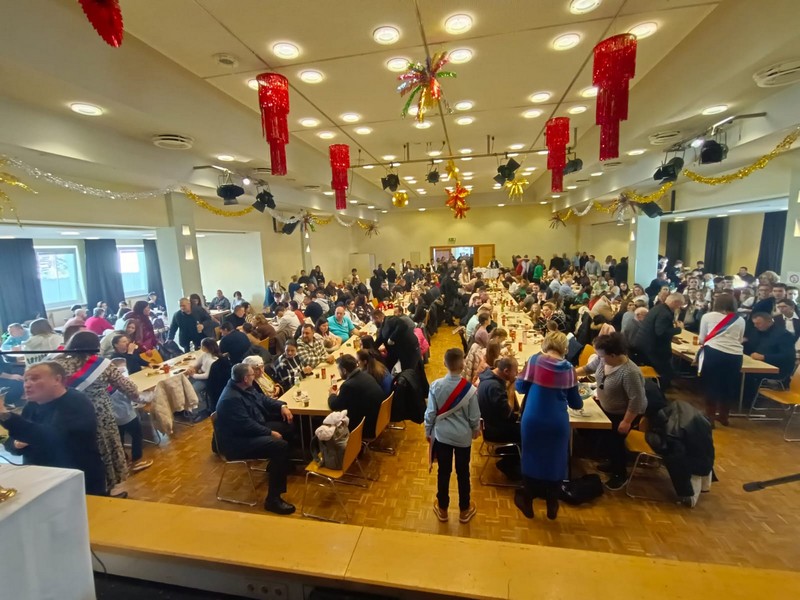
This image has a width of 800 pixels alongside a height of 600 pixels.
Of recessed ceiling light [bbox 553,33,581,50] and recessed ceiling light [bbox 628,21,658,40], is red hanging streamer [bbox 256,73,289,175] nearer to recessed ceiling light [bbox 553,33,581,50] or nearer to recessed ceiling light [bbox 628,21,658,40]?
recessed ceiling light [bbox 553,33,581,50]

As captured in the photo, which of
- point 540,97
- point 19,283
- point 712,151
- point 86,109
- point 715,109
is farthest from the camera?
point 19,283

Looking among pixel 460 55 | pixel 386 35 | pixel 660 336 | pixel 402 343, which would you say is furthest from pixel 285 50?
pixel 660 336

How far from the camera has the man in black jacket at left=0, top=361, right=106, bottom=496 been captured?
2.45 metres

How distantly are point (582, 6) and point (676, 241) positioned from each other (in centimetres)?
1663

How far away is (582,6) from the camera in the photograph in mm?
3266

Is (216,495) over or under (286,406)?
under

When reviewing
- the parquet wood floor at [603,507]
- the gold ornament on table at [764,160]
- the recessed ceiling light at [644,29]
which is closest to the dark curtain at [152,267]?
the parquet wood floor at [603,507]

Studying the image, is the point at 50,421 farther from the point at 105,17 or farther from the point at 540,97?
the point at 540,97

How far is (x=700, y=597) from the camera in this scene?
4.29 ft

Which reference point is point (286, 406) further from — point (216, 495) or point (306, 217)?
point (306, 217)

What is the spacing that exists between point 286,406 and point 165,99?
3.77 m

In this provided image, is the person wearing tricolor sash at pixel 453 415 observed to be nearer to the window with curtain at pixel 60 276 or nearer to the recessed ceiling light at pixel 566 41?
the recessed ceiling light at pixel 566 41

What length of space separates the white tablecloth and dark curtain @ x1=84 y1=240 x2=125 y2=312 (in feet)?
45.1

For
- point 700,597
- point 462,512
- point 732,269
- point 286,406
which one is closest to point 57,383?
point 286,406
